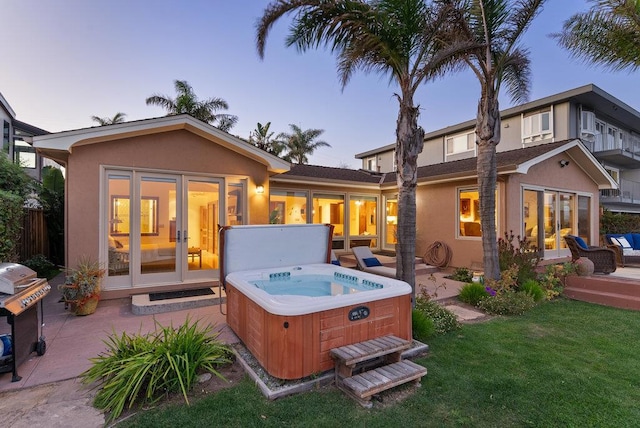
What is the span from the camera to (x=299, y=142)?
29078mm

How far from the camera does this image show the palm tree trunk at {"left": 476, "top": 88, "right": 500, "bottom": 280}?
7.17 meters

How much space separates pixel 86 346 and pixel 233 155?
4907 mm

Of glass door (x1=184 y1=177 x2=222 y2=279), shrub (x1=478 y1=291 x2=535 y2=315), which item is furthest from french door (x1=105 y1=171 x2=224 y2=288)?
shrub (x1=478 y1=291 x2=535 y2=315)

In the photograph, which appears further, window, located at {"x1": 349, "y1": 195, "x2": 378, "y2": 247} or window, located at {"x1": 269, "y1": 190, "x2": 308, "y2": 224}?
window, located at {"x1": 349, "y1": 195, "x2": 378, "y2": 247}

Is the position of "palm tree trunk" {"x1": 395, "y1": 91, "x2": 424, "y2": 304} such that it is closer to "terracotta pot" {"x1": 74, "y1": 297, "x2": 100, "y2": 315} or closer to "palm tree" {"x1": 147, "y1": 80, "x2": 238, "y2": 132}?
"terracotta pot" {"x1": 74, "y1": 297, "x2": 100, "y2": 315}

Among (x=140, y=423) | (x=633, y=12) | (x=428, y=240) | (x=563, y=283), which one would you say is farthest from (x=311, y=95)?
(x=140, y=423)

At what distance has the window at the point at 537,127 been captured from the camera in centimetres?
1767

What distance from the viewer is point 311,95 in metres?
18.5

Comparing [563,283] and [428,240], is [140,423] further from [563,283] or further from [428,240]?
Result: [428,240]

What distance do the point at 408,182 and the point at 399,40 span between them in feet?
7.99

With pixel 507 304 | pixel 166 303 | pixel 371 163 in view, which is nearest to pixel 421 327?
pixel 507 304

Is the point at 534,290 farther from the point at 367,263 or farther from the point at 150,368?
the point at 150,368

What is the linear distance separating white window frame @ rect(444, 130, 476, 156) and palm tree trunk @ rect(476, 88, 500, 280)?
45.4 ft

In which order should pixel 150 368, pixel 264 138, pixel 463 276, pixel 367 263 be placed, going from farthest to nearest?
pixel 264 138
pixel 367 263
pixel 463 276
pixel 150 368
